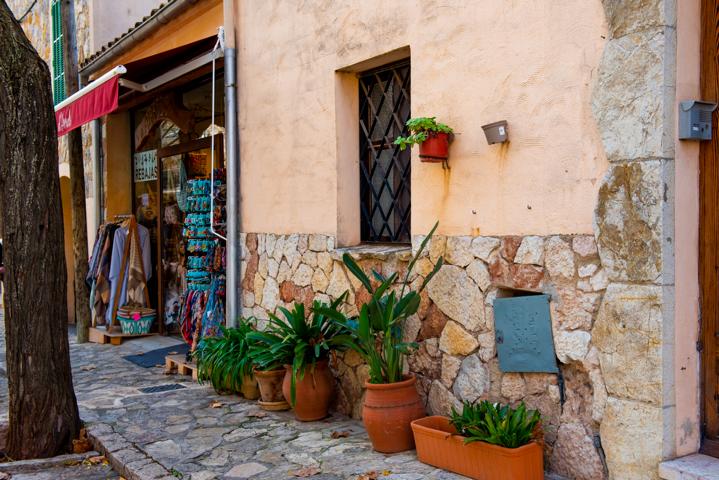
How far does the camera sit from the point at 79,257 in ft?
32.0

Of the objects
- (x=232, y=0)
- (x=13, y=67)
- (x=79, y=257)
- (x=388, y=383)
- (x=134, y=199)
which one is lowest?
(x=388, y=383)

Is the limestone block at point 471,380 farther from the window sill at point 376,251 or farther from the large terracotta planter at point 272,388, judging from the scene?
the large terracotta planter at point 272,388

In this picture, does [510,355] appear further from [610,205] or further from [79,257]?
[79,257]

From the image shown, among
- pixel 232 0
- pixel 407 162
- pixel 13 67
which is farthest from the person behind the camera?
pixel 232 0

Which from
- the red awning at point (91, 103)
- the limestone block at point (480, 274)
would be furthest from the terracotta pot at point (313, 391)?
the red awning at point (91, 103)

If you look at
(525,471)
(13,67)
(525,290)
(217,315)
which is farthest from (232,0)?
(525,471)

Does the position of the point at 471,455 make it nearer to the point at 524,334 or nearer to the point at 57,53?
the point at 524,334

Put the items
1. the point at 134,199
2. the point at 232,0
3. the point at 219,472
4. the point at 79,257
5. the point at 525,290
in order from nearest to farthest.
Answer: the point at 525,290 → the point at 219,472 → the point at 232,0 → the point at 79,257 → the point at 134,199

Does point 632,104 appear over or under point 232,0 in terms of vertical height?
under

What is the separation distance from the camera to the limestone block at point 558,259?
156 inches

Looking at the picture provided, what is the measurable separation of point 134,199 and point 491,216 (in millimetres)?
7921

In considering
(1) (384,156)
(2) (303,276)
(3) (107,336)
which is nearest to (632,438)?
(1) (384,156)

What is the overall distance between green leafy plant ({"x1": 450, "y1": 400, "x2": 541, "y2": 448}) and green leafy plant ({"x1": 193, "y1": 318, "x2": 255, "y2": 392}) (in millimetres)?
2447

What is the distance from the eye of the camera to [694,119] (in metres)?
3.51
